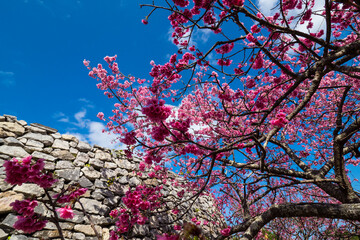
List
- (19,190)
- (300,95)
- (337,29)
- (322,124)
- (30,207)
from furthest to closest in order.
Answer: (322,124) < (300,95) < (337,29) < (19,190) < (30,207)

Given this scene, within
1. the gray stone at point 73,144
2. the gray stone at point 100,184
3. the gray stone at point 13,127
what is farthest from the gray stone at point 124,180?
the gray stone at point 13,127

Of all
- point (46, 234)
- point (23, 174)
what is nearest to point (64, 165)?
point (46, 234)

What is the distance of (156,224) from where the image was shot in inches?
243

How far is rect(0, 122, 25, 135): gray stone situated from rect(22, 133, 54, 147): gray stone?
19 cm

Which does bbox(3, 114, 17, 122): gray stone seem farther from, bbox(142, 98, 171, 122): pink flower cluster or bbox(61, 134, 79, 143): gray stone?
bbox(142, 98, 171, 122): pink flower cluster

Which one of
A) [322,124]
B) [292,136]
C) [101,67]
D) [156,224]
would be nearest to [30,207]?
[156,224]

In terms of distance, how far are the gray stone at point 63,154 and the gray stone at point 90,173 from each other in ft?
1.75

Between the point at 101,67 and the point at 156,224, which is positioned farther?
the point at 101,67

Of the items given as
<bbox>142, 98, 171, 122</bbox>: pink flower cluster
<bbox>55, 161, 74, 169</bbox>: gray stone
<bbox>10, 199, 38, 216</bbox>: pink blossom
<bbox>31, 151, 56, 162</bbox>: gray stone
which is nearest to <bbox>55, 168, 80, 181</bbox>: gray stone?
<bbox>55, 161, 74, 169</bbox>: gray stone

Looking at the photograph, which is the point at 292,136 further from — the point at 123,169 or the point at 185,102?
the point at 123,169

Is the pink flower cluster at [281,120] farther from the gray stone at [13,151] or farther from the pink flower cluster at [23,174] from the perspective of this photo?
the gray stone at [13,151]

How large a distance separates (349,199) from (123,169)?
6.16 meters

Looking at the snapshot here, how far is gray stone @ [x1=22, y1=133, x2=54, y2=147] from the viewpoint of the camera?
18.6 feet

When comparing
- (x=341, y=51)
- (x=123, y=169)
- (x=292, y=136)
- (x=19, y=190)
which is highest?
(x=292, y=136)
